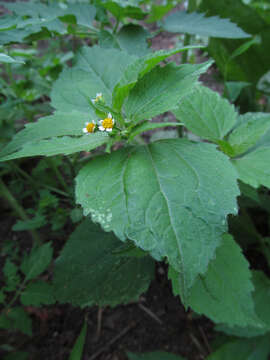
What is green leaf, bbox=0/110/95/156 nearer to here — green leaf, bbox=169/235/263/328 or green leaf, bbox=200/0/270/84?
green leaf, bbox=169/235/263/328

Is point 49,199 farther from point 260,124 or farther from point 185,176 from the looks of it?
point 260,124

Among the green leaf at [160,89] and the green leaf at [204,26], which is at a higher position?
the green leaf at [204,26]

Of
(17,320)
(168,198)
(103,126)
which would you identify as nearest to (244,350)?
(168,198)

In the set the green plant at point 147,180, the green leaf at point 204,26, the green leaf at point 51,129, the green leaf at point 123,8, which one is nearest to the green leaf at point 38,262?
the green plant at point 147,180

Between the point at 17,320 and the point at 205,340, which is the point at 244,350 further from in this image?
the point at 17,320

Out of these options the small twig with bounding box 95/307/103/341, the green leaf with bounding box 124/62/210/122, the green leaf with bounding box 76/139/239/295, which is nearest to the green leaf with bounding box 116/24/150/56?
the green leaf with bounding box 124/62/210/122

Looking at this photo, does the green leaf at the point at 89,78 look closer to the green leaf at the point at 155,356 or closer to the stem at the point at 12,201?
the stem at the point at 12,201
